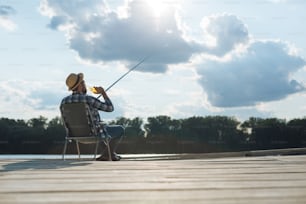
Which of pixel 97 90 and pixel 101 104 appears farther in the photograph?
pixel 97 90

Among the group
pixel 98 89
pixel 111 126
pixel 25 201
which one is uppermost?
pixel 98 89

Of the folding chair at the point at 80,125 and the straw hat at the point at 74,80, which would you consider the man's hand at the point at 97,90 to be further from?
the folding chair at the point at 80,125

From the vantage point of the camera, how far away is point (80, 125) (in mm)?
4434

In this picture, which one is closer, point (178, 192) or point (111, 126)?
point (178, 192)

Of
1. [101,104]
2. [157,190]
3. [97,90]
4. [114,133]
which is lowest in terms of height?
[157,190]

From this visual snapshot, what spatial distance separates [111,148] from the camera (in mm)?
4566

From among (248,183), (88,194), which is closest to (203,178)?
(248,183)

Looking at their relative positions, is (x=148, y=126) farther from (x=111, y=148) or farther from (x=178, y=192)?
(x=178, y=192)

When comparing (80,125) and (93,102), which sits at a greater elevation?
(93,102)

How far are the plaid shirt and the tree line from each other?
4.71 ft

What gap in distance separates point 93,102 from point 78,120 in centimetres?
21

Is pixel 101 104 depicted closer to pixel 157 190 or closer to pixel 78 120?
pixel 78 120

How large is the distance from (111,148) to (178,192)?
3518mm

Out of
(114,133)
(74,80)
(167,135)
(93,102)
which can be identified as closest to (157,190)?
(93,102)
